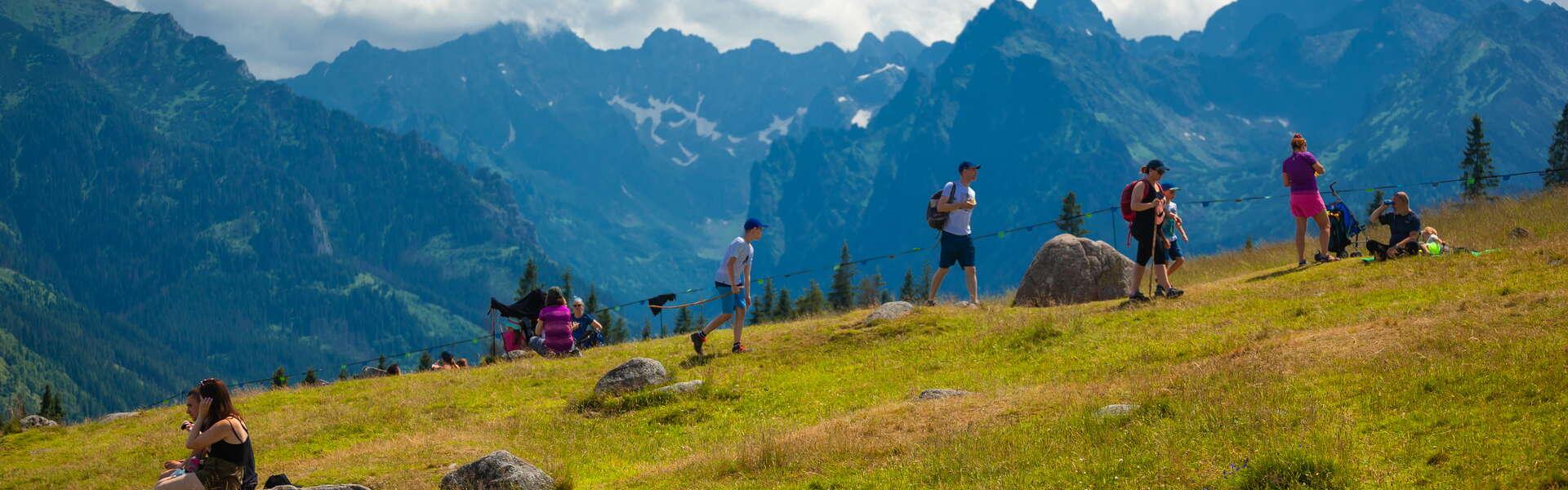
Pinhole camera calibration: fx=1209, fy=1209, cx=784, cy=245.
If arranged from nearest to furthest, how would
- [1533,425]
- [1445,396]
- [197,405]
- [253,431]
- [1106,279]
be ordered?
[1533,425] → [1445,396] → [197,405] → [253,431] → [1106,279]

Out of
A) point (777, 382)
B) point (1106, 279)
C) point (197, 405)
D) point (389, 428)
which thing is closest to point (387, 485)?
point (197, 405)

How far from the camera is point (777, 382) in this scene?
19859mm

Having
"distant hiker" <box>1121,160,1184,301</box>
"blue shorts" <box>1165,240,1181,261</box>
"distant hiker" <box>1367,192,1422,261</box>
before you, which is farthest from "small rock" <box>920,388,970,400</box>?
"distant hiker" <box>1367,192,1422,261</box>

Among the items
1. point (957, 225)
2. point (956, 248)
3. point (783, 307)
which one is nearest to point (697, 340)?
point (956, 248)

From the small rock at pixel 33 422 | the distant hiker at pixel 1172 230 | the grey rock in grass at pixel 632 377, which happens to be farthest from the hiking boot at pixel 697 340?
the small rock at pixel 33 422

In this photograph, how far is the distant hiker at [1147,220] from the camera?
2088 cm

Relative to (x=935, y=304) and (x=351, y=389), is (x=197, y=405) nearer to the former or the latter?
(x=351, y=389)

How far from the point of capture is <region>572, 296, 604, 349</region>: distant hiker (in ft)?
98.7

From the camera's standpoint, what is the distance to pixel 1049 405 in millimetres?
14312

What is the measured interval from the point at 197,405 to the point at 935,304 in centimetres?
1442

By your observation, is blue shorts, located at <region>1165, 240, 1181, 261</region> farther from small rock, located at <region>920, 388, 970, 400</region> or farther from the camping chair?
small rock, located at <region>920, 388, 970, 400</region>

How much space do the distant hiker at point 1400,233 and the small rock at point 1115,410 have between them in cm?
1169

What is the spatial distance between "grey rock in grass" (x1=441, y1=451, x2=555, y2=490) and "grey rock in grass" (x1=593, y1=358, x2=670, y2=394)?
5858mm

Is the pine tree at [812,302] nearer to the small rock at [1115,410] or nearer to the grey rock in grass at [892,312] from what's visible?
the grey rock in grass at [892,312]
